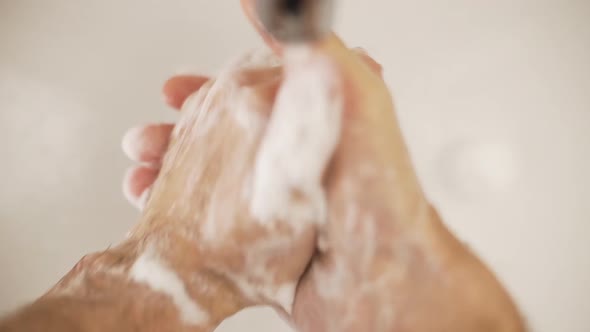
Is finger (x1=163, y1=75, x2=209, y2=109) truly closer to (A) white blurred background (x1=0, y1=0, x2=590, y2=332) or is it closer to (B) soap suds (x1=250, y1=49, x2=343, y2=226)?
(A) white blurred background (x1=0, y1=0, x2=590, y2=332)

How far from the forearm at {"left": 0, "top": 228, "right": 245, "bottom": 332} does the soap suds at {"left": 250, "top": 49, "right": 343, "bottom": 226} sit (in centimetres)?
13

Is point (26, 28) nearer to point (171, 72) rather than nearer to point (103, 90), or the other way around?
point (103, 90)

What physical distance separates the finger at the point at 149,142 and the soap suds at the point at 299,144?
1.46ft

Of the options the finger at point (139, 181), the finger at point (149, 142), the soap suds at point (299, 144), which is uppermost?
the soap suds at point (299, 144)

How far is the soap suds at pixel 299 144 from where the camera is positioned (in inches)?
17.9

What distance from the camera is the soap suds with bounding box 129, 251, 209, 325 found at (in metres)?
0.55

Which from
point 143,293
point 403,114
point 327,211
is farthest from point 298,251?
point 403,114

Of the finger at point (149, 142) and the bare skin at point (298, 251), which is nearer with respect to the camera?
the bare skin at point (298, 251)

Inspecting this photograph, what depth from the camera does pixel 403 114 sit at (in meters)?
1.07

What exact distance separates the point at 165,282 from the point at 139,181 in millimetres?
444

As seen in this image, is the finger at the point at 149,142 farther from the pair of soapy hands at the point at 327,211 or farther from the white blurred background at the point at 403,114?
the pair of soapy hands at the point at 327,211

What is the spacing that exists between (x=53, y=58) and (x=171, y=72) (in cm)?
24

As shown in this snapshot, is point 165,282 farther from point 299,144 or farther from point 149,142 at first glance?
point 149,142

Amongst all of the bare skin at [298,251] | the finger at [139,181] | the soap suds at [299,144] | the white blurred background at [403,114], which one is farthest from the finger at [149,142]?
the soap suds at [299,144]
